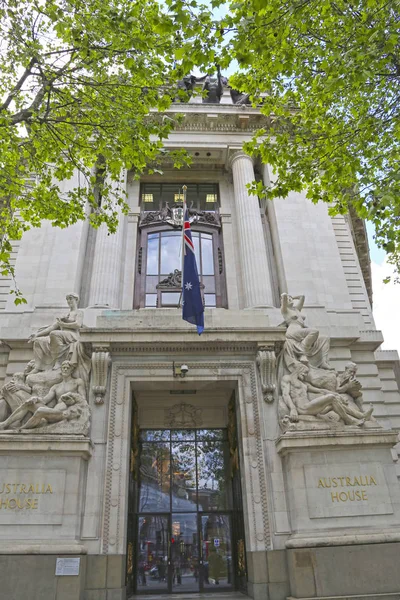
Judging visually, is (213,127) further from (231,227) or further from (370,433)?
(370,433)

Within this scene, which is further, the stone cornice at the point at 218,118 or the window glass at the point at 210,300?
the stone cornice at the point at 218,118

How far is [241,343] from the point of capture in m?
14.0

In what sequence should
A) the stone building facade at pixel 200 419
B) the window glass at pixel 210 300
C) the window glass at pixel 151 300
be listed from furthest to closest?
the window glass at pixel 210 300, the window glass at pixel 151 300, the stone building facade at pixel 200 419

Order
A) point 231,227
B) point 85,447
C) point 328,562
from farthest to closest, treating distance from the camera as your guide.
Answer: point 231,227, point 85,447, point 328,562

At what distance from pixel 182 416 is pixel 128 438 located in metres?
2.95

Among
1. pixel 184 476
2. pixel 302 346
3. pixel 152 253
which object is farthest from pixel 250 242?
pixel 184 476

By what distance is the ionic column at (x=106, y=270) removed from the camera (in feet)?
52.7

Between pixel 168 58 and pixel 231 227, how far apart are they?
819 cm

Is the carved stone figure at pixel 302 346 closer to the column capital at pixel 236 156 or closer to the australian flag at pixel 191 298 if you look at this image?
the australian flag at pixel 191 298

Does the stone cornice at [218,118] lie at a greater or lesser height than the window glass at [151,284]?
greater

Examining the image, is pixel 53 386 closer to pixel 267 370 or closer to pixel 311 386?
pixel 267 370

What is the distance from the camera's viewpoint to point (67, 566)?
10750 mm

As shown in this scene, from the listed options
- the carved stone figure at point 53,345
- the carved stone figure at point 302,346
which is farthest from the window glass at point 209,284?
the carved stone figure at point 53,345

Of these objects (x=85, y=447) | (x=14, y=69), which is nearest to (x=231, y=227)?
(x=14, y=69)
